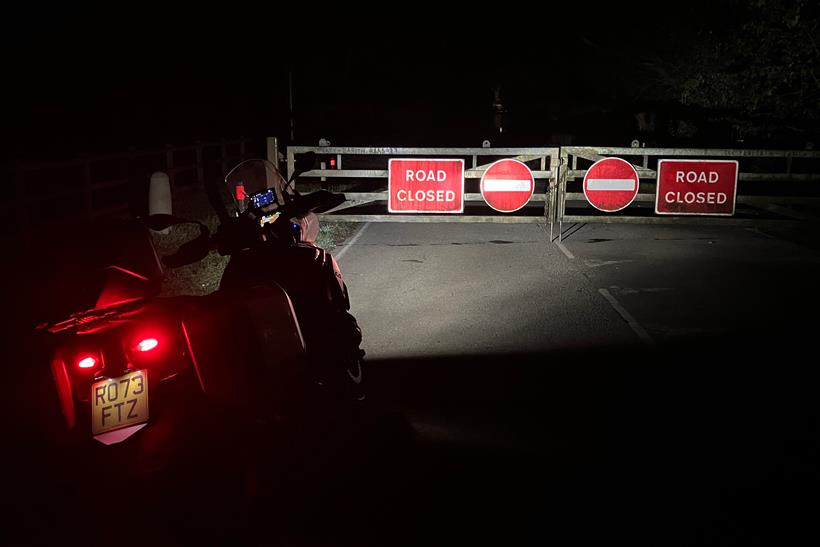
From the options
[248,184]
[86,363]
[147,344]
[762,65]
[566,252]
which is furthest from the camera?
[762,65]

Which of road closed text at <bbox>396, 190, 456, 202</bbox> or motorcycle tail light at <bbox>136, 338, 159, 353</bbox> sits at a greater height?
motorcycle tail light at <bbox>136, 338, 159, 353</bbox>

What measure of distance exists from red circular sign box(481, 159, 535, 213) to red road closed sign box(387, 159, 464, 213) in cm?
46

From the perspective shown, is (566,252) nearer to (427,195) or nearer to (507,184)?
(507,184)

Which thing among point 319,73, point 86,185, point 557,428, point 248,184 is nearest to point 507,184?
point 86,185

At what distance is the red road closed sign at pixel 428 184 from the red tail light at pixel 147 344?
983 cm

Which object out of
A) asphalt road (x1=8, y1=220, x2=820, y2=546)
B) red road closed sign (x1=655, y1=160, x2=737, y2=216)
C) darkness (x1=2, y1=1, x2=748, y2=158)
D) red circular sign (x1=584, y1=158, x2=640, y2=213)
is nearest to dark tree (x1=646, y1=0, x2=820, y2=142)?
darkness (x1=2, y1=1, x2=748, y2=158)

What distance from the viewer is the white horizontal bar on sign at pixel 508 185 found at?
13348 millimetres

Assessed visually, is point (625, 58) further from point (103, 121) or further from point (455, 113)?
point (455, 113)

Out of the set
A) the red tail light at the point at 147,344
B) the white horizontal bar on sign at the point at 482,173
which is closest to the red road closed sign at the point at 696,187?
the white horizontal bar on sign at the point at 482,173

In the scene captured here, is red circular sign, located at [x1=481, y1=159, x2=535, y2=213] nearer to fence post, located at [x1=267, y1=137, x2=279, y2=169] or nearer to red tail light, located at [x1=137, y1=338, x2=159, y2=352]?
fence post, located at [x1=267, y1=137, x2=279, y2=169]

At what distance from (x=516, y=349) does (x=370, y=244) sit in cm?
643

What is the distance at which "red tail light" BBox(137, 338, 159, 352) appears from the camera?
3.51 meters

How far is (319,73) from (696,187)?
157ft

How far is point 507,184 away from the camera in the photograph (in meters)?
13.4
